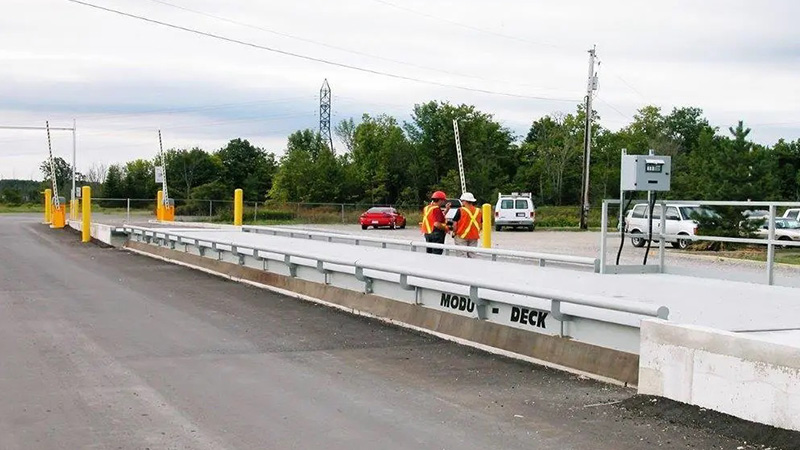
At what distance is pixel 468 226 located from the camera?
18.6m

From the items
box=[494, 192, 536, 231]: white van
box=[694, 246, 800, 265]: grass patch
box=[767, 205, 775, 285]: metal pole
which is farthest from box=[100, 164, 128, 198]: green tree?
box=[767, 205, 775, 285]: metal pole

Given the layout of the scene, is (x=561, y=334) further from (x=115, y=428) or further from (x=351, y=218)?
(x=351, y=218)

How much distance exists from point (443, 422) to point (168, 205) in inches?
1806

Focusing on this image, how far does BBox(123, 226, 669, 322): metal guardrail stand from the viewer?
322 inches

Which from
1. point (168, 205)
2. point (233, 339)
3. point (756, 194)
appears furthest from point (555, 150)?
point (233, 339)

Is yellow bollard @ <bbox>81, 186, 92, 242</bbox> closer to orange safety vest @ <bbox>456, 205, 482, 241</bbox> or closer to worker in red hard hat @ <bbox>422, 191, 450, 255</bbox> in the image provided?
worker in red hard hat @ <bbox>422, 191, 450, 255</bbox>

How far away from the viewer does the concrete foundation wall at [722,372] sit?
646 centimetres

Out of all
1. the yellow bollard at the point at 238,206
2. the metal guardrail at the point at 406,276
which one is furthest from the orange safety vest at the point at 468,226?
the yellow bollard at the point at 238,206

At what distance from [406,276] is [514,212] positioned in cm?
3934

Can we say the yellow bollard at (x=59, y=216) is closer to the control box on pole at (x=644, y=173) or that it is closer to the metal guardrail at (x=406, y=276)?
the metal guardrail at (x=406, y=276)

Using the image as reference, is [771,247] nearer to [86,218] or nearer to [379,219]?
[86,218]

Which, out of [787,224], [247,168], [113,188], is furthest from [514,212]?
[247,168]

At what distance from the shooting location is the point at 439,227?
19.1m

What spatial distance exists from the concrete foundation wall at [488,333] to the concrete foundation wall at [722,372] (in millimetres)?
594
